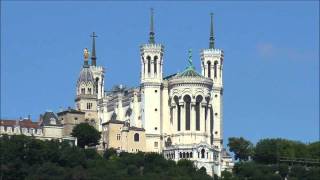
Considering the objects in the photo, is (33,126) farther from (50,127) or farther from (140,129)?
(140,129)

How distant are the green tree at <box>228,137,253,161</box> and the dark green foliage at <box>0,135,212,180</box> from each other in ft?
42.2

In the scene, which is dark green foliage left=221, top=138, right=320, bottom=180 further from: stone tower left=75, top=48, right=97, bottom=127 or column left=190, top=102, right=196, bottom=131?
stone tower left=75, top=48, right=97, bottom=127

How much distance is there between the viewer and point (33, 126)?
473 ft

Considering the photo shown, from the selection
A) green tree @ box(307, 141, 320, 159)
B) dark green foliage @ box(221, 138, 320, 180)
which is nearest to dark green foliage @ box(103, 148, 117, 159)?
dark green foliage @ box(221, 138, 320, 180)

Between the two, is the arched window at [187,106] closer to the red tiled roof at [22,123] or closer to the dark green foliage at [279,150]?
the dark green foliage at [279,150]

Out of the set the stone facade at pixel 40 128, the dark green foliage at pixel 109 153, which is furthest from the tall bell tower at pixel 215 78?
the stone facade at pixel 40 128

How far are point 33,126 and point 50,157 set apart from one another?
16674 mm

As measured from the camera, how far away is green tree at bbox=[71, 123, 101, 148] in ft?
470

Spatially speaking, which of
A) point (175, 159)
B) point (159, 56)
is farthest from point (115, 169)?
point (159, 56)

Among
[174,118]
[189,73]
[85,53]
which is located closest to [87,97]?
[85,53]

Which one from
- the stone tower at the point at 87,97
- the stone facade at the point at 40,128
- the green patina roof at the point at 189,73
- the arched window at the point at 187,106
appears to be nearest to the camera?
the stone facade at the point at 40,128

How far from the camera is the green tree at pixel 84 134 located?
5635 inches

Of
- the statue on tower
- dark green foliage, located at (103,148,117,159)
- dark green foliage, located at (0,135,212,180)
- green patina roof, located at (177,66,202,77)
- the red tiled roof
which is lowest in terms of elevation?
dark green foliage, located at (0,135,212,180)

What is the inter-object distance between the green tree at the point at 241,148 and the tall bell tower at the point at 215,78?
169 cm
